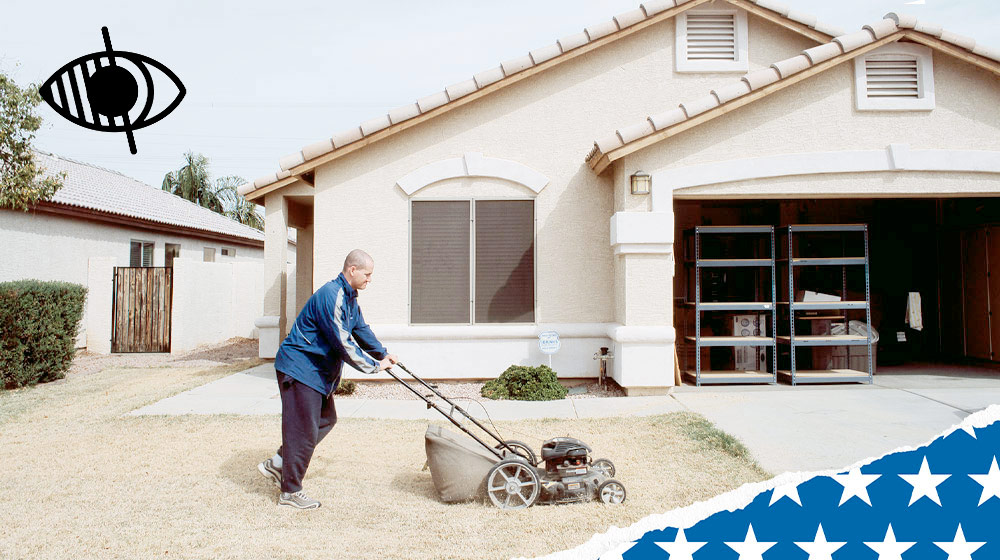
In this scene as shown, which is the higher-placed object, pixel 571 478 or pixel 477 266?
pixel 477 266

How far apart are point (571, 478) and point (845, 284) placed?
23.7 feet

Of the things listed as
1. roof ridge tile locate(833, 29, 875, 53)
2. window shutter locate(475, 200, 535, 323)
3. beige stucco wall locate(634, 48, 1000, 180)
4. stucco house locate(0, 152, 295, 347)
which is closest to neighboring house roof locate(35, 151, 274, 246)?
stucco house locate(0, 152, 295, 347)

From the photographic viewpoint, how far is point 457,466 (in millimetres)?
4734

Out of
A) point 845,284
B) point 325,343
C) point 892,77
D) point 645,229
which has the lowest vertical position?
point 325,343

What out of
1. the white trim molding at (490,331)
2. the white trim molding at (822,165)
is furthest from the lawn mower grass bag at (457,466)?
the white trim molding at (822,165)

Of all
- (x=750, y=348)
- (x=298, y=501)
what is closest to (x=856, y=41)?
(x=750, y=348)

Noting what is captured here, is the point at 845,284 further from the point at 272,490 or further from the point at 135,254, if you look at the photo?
the point at 135,254

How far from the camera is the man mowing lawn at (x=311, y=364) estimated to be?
15.6 ft

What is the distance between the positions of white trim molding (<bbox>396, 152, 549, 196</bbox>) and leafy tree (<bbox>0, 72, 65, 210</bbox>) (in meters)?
5.90

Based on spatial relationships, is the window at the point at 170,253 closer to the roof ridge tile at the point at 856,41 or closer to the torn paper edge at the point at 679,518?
the roof ridge tile at the point at 856,41

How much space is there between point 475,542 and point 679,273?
8.54 meters

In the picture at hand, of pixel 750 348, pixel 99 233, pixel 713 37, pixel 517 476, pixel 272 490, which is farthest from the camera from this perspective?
pixel 99 233

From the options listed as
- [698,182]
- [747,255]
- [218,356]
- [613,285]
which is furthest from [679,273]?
[218,356]

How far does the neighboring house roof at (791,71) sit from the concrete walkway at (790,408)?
3.39 m
